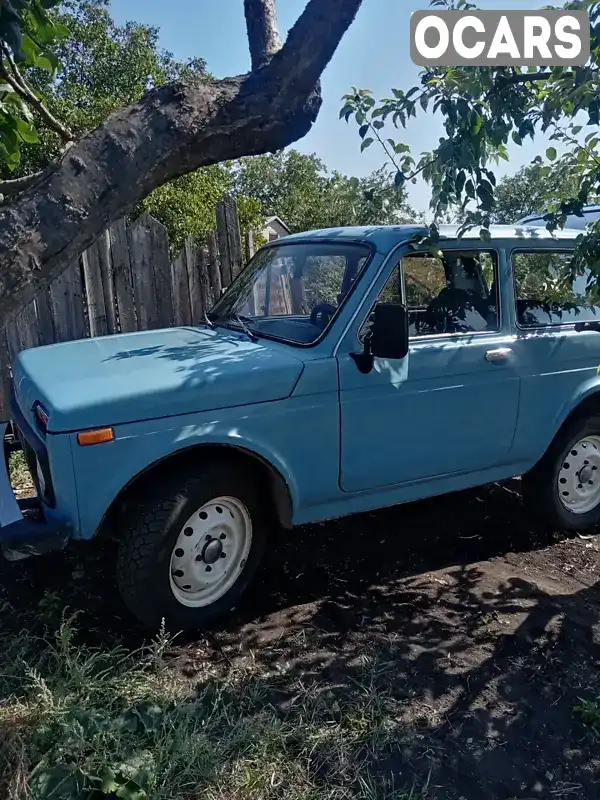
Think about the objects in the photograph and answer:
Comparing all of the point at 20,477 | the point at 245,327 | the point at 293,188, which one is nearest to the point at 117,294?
the point at 20,477

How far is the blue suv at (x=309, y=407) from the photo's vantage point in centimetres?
339

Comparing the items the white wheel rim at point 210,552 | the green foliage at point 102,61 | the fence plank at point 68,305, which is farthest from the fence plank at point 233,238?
the green foliage at point 102,61

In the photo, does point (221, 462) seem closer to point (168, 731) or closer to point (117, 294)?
point (168, 731)

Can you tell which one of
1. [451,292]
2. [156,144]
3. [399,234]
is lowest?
[451,292]

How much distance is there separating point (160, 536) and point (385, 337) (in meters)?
1.53

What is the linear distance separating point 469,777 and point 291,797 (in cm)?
71

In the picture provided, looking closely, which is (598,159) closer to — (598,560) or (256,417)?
(256,417)

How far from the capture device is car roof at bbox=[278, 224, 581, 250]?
4.18m

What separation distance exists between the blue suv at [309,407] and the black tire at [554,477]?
0.04ft

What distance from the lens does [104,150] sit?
3355 millimetres

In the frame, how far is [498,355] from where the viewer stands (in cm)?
446

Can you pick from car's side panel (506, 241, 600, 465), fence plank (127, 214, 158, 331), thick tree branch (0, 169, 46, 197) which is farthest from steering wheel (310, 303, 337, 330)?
fence plank (127, 214, 158, 331)

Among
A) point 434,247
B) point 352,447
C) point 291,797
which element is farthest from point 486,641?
point 434,247

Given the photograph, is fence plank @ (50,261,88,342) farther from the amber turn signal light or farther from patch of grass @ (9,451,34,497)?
the amber turn signal light
